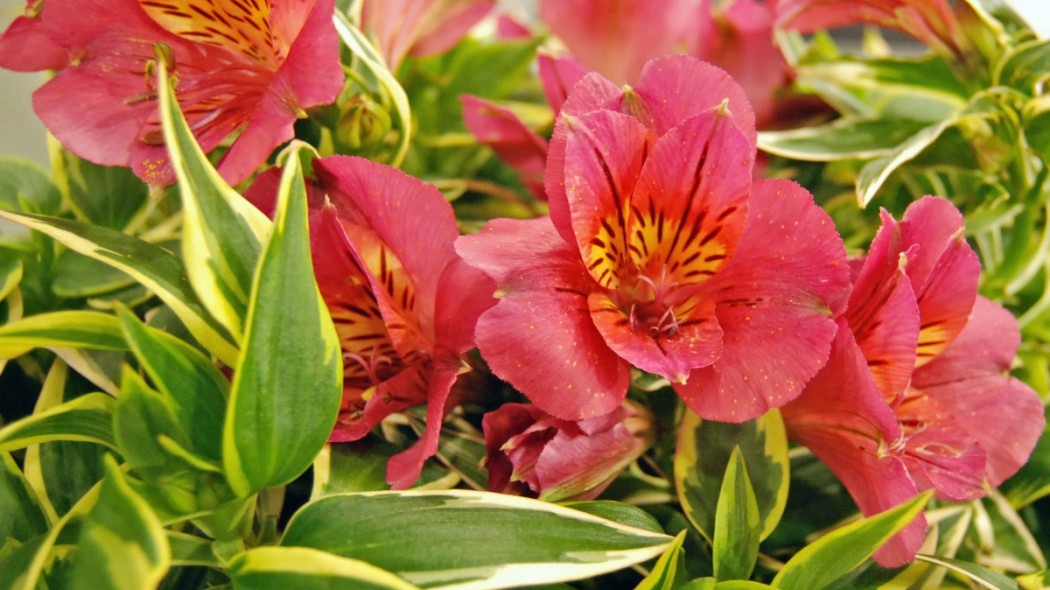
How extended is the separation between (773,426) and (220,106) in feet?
1.38

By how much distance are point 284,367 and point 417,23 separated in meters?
0.40

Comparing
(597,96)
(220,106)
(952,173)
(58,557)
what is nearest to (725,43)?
(952,173)

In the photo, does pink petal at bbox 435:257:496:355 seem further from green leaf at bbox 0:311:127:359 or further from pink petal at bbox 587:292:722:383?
green leaf at bbox 0:311:127:359

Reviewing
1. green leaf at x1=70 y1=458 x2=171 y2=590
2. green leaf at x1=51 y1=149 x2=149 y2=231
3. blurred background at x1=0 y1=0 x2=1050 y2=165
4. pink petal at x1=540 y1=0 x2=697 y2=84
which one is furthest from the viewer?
blurred background at x1=0 y1=0 x2=1050 y2=165

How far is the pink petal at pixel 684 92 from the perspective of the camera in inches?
18.3

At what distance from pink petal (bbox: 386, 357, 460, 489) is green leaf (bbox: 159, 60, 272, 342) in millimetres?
113

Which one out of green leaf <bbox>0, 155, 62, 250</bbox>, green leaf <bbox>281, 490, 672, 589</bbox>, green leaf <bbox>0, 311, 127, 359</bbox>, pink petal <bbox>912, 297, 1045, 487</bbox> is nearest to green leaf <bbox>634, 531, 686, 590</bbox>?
green leaf <bbox>281, 490, 672, 589</bbox>

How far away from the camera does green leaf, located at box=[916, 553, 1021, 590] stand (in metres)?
0.51

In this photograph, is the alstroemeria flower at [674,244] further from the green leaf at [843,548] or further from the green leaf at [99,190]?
the green leaf at [99,190]

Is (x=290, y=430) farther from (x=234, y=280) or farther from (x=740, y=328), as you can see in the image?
(x=740, y=328)

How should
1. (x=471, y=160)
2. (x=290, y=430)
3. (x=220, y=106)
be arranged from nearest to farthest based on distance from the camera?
(x=290, y=430) < (x=220, y=106) < (x=471, y=160)

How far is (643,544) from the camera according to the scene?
444 millimetres

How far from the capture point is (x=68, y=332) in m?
0.48

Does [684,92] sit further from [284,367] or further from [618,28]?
[618,28]
